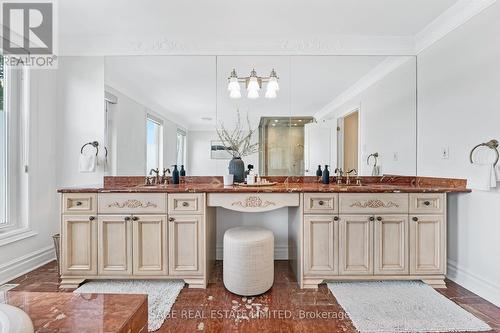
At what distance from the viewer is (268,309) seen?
6.65ft

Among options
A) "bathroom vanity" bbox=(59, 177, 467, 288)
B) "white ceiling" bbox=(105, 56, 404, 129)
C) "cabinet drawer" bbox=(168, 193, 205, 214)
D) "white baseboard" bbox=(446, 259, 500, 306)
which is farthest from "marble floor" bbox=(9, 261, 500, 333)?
"white ceiling" bbox=(105, 56, 404, 129)

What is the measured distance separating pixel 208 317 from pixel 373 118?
2.51m

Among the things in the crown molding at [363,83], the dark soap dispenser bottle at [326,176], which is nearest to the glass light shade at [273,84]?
the crown molding at [363,83]

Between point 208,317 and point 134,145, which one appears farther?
point 134,145

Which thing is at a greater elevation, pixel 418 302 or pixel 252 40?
pixel 252 40

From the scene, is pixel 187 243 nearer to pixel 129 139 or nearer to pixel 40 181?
pixel 129 139

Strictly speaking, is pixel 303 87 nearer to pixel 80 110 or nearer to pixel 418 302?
pixel 418 302

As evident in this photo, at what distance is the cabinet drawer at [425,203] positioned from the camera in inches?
91.3

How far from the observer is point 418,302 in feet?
6.89

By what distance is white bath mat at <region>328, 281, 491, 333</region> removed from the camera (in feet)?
5.92

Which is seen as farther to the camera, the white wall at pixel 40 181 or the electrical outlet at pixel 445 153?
the white wall at pixel 40 181

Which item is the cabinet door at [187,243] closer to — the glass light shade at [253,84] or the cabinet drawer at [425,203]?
the glass light shade at [253,84]

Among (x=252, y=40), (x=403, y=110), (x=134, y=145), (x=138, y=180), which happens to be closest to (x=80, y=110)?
(x=134, y=145)

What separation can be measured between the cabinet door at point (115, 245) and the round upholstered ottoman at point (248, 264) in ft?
2.80
